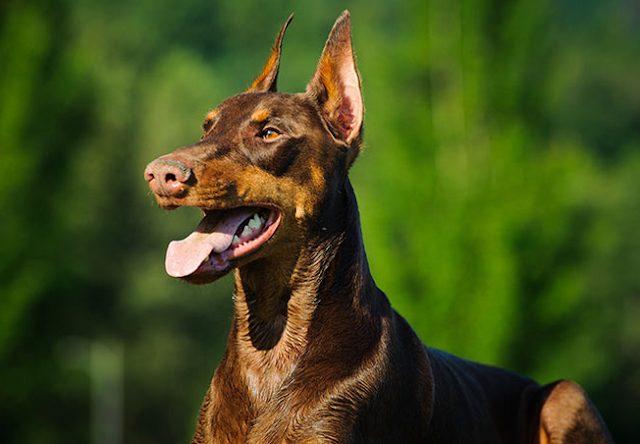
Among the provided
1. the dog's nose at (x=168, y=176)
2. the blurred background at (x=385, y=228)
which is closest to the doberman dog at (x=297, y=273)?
the dog's nose at (x=168, y=176)

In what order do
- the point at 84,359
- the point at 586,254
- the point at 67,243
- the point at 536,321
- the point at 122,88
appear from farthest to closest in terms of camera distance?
the point at 122,88
the point at 84,359
the point at 67,243
the point at 586,254
the point at 536,321

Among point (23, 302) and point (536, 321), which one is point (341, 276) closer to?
point (536, 321)

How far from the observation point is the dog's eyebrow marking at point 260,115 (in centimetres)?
527

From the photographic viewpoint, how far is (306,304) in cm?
532

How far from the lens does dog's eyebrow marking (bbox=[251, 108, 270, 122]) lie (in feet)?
17.3

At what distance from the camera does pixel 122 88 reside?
5053cm

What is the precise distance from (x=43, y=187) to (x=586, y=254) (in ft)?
A: 49.2

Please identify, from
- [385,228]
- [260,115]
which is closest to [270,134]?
[260,115]

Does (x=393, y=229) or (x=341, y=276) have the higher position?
(x=341, y=276)

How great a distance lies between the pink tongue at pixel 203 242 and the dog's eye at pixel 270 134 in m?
0.39

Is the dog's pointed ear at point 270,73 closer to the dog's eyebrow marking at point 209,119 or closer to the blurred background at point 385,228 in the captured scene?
the dog's eyebrow marking at point 209,119

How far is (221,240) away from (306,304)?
641mm

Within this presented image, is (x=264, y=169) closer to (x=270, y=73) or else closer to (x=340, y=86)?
(x=340, y=86)

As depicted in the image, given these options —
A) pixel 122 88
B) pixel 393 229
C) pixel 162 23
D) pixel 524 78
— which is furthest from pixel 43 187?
pixel 162 23
